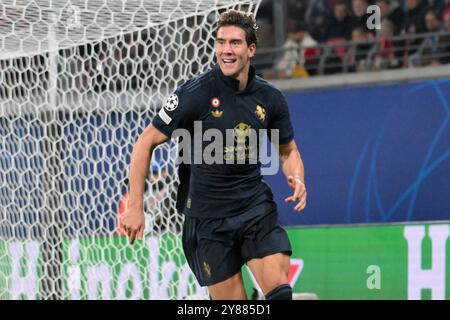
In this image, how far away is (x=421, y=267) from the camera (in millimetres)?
8367

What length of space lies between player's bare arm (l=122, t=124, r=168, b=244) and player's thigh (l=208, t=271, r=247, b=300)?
23.8 inches

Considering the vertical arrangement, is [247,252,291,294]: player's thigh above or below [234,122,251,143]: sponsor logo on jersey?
below


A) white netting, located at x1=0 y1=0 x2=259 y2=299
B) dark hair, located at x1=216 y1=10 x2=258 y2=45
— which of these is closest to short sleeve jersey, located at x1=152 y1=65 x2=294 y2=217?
dark hair, located at x1=216 y1=10 x2=258 y2=45

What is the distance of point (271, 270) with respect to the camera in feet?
18.3

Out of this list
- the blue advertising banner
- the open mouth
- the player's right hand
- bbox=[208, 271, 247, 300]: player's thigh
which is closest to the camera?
the player's right hand

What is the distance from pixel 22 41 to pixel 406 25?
19.6 ft

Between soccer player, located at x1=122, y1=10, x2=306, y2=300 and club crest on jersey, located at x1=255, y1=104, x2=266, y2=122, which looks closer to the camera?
soccer player, located at x1=122, y1=10, x2=306, y2=300

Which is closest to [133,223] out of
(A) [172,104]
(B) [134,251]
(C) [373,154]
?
(A) [172,104]

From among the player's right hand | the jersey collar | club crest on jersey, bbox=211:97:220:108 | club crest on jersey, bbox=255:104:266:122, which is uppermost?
the jersey collar

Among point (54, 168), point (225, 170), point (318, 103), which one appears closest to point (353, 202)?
point (318, 103)

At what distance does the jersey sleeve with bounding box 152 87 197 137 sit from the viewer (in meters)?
5.48

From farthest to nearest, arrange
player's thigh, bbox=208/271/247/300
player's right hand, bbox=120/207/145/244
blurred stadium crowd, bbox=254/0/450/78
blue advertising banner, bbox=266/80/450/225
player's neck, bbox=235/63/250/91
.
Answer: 1. blurred stadium crowd, bbox=254/0/450/78
2. blue advertising banner, bbox=266/80/450/225
3. player's thigh, bbox=208/271/247/300
4. player's neck, bbox=235/63/250/91
5. player's right hand, bbox=120/207/145/244

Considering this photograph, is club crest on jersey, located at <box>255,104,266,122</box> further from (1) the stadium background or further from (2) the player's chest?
(1) the stadium background

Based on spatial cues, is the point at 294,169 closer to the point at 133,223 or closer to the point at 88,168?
the point at 133,223
